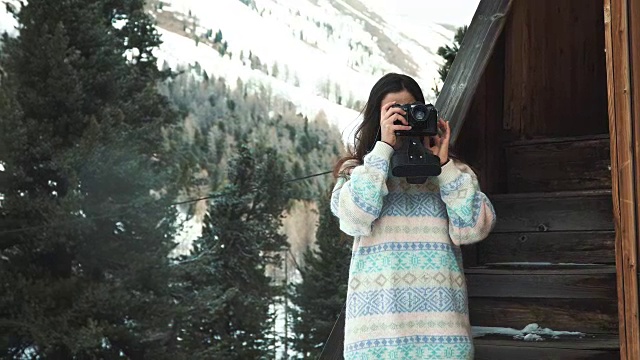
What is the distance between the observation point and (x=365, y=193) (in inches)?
61.4

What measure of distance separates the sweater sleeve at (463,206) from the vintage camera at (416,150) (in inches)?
1.6

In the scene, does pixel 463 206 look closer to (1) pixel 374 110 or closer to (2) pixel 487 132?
(1) pixel 374 110

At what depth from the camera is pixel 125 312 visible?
9297 mm

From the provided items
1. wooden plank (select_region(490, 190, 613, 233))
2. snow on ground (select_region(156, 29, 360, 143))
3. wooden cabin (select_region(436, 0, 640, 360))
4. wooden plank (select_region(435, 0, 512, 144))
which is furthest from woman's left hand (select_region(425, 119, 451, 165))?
snow on ground (select_region(156, 29, 360, 143))

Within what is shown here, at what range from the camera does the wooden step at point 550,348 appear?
6.64 feet

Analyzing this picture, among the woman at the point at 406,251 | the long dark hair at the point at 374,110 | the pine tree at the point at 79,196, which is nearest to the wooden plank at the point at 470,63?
the long dark hair at the point at 374,110

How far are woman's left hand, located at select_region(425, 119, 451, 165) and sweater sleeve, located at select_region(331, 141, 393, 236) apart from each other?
0.31 ft

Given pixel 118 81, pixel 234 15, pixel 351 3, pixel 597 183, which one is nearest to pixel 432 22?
pixel 351 3

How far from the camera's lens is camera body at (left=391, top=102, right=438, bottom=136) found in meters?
1.57

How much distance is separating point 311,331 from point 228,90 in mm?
2992

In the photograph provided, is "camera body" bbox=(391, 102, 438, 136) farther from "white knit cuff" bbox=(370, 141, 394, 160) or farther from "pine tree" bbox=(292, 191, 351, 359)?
"pine tree" bbox=(292, 191, 351, 359)

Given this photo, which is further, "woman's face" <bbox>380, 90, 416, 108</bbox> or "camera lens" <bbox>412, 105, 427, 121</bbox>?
"woman's face" <bbox>380, 90, 416, 108</bbox>

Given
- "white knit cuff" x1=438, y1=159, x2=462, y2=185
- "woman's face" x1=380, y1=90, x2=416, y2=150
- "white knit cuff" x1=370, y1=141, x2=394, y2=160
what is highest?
"woman's face" x1=380, y1=90, x2=416, y2=150

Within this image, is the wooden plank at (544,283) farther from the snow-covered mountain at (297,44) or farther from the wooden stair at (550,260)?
the snow-covered mountain at (297,44)
